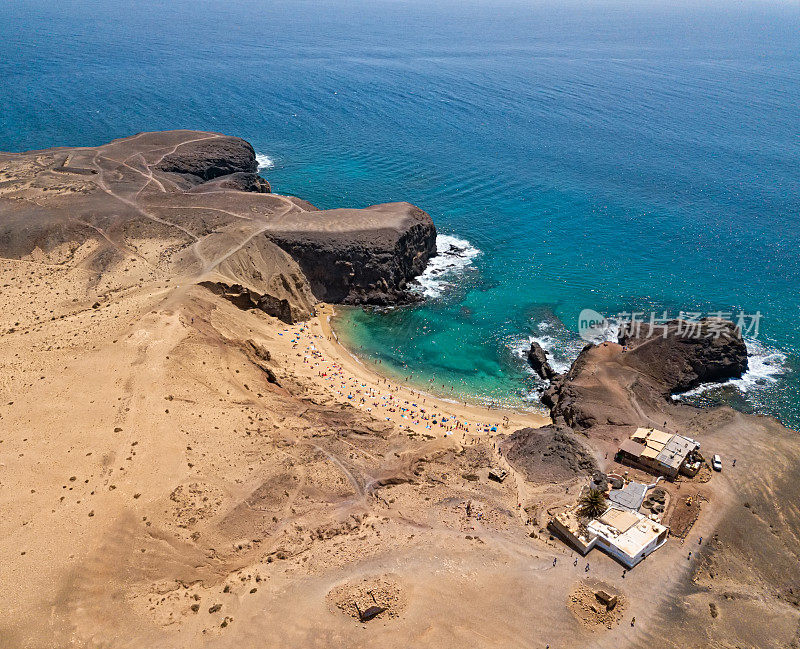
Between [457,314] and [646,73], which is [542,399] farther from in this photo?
[646,73]

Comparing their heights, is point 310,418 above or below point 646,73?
below

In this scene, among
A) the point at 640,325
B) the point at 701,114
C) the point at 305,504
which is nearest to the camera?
the point at 305,504

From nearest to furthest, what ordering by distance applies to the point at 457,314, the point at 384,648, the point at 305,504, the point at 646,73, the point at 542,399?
the point at 384,648 → the point at 305,504 → the point at 542,399 → the point at 457,314 → the point at 646,73

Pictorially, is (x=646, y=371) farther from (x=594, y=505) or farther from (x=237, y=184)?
(x=237, y=184)

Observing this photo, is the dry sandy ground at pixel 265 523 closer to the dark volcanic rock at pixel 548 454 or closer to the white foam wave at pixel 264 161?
the dark volcanic rock at pixel 548 454

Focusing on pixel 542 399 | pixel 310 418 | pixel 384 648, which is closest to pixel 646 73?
pixel 542 399

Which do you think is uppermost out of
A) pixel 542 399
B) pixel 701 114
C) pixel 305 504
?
pixel 701 114

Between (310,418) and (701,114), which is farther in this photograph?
(701,114)

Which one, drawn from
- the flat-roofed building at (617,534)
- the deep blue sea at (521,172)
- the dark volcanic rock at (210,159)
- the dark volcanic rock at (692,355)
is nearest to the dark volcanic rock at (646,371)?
the dark volcanic rock at (692,355)
